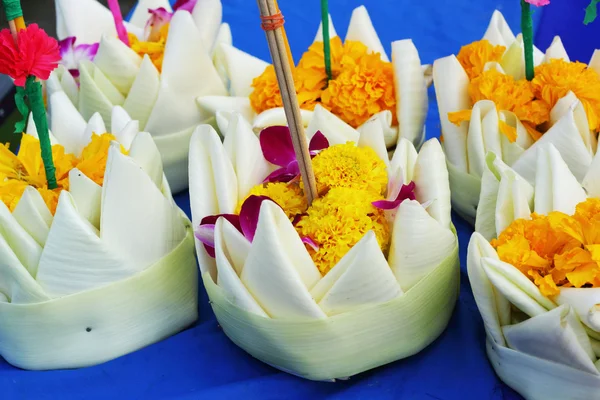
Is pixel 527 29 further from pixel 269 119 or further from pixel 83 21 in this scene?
pixel 83 21

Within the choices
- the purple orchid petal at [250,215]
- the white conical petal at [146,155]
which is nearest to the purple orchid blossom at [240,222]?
the purple orchid petal at [250,215]

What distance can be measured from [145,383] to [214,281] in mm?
125

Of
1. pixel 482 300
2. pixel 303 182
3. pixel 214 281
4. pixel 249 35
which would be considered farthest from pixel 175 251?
pixel 249 35

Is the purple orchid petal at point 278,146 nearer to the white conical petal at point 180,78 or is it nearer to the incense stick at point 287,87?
the incense stick at point 287,87

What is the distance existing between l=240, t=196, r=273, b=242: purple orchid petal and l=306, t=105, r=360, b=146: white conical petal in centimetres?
16

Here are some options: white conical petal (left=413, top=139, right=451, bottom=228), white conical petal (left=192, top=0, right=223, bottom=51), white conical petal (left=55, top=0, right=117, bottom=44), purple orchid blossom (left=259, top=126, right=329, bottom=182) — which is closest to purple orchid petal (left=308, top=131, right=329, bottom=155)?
purple orchid blossom (left=259, top=126, right=329, bottom=182)

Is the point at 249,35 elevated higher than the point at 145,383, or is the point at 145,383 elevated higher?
the point at 249,35

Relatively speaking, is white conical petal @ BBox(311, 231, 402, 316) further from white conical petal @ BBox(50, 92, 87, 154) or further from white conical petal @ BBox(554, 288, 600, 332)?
white conical petal @ BBox(50, 92, 87, 154)

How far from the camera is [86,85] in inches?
36.5

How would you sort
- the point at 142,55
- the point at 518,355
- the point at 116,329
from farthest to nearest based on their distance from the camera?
the point at 142,55
the point at 116,329
the point at 518,355

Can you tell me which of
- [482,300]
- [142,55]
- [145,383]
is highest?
[142,55]

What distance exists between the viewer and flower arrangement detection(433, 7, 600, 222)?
74 cm

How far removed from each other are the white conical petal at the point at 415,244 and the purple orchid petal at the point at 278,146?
6.0 inches

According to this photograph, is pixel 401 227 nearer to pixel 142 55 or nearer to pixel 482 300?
pixel 482 300
